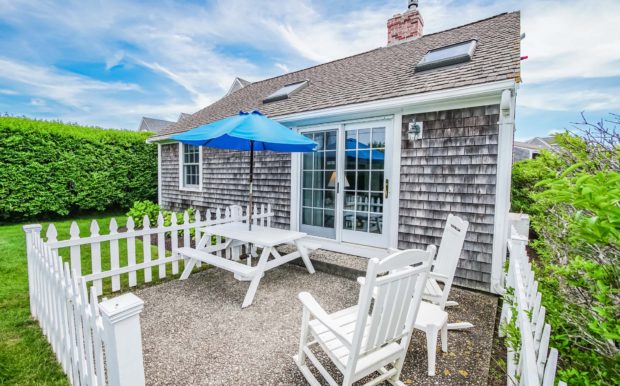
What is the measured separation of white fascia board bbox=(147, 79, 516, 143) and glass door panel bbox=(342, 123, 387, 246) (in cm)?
32

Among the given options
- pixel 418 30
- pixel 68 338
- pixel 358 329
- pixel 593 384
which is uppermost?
pixel 418 30

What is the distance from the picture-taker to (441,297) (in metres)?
2.62

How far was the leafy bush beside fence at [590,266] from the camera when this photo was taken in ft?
2.25

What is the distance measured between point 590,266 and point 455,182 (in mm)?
3188

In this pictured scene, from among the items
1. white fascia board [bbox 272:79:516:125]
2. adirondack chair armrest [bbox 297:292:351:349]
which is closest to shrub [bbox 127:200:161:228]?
white fascia board [bbox 272:79:516:125]

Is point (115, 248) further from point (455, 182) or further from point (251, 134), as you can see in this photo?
point (455, 182)

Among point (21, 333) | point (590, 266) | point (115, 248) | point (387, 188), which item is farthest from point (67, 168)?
point (590, 266)

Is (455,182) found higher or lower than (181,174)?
lower

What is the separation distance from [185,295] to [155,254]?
2.52 meters

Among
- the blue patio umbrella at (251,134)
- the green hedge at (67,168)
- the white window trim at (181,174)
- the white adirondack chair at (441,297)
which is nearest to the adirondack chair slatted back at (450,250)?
the white adirondack chair at (441,297)

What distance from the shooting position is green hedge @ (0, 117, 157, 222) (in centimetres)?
826

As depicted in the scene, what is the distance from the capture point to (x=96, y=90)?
1898 cm

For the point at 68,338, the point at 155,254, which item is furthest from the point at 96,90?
the point at 68,338

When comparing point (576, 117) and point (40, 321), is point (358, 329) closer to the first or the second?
point (576, 117)
